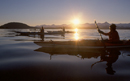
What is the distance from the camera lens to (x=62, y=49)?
12.6 meters

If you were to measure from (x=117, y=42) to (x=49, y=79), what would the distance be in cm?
998

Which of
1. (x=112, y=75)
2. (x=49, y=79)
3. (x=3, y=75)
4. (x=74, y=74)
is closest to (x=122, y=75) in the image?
(x=112, y=75)

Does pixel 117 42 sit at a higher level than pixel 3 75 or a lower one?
higher

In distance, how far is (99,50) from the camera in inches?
485

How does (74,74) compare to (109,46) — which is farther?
(109,46)

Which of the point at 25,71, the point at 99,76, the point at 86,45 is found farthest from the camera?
the point at 86,45

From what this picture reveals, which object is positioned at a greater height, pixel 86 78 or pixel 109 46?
pixel 109 46

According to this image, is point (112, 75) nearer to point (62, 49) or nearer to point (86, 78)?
point (86, 78)

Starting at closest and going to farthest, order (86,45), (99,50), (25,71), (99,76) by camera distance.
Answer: (99,76) → (25,71) → (86,45) → (99,50)

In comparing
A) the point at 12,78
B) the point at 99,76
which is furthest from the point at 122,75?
the point at 12,78

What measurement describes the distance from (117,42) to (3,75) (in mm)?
11714

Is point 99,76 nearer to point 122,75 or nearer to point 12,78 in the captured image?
point 122,75

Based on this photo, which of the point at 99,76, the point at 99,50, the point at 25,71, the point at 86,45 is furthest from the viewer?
the point at 99,50

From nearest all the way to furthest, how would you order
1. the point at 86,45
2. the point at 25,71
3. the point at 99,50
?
the point at 25,71 < the point at 86,45 < the point at 99,50
